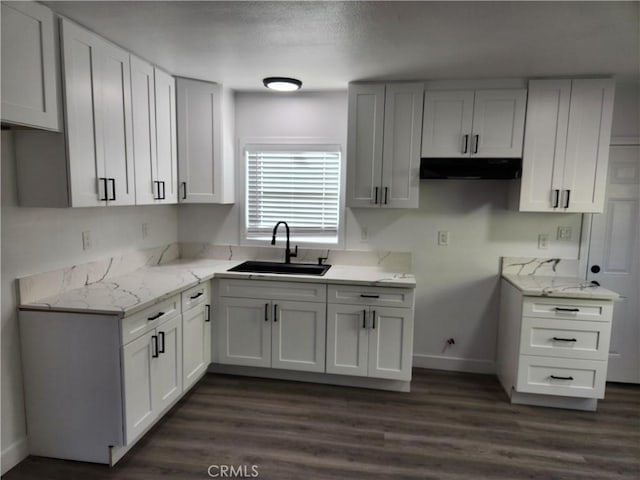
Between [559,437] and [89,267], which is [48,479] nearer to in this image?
[89,267]

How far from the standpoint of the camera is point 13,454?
213cm

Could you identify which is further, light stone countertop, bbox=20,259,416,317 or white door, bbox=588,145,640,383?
white door, bbox=588,145,640,383

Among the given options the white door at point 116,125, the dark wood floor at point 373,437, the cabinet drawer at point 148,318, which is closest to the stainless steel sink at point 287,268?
the cabinet drawer at point 148,318

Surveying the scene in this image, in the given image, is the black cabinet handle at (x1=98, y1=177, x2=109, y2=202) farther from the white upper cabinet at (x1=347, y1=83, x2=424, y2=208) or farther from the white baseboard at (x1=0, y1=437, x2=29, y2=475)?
the white upper cabinet at (x1=347, y1=83, x2=424, y2=208)

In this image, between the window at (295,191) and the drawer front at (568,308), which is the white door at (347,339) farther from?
the drawer front at (568,308)

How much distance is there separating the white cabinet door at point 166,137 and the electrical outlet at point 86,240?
0.56m

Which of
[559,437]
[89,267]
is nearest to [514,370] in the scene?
[559,437]

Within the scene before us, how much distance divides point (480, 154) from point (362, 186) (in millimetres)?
911

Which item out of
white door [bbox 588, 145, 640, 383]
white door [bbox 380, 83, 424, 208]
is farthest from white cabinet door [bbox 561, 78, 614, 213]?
white door [bbox 380, 83, 424, 208]

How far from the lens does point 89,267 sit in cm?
259

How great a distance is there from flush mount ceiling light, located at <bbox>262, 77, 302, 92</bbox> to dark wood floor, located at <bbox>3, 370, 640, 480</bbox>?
2325 mm

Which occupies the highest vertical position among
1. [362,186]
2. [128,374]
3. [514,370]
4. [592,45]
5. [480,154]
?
[592,45]

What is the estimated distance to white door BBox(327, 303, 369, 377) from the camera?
2.98m
